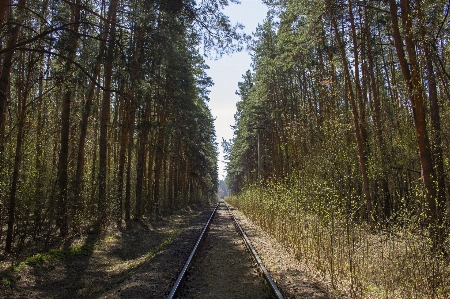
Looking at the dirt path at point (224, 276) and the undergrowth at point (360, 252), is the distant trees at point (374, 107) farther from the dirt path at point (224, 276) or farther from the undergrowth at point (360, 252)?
the dirt path at point (224, 276)

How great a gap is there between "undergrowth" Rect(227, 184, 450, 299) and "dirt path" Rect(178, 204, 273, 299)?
4.49 feet

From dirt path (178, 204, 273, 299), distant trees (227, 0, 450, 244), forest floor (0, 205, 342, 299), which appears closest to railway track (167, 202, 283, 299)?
dirt path (178, 204, 273, 299)

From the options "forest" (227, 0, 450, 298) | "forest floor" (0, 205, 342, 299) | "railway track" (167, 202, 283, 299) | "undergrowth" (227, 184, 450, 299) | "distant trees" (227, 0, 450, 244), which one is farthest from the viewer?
"distant trees" (227, 0, 450, 244)

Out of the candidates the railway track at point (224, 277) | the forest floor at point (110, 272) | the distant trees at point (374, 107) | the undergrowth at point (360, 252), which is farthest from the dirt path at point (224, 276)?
the distant trees at point (374, 107)

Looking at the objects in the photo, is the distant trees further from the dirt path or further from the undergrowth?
the dirt path

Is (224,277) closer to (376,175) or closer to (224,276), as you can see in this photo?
(224,276)

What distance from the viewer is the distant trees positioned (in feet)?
23.7

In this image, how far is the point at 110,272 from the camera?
833 centimetres

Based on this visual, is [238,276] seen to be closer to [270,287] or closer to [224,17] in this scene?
[270,287]

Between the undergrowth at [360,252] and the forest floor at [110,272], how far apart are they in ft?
1.78

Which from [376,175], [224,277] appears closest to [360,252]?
[224,277]

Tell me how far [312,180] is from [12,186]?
7.85 m

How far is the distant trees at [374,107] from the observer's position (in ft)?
23.7

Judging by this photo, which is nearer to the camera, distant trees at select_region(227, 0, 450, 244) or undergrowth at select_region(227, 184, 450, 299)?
undergrowth at select_region(227, 184, 450, 299)
